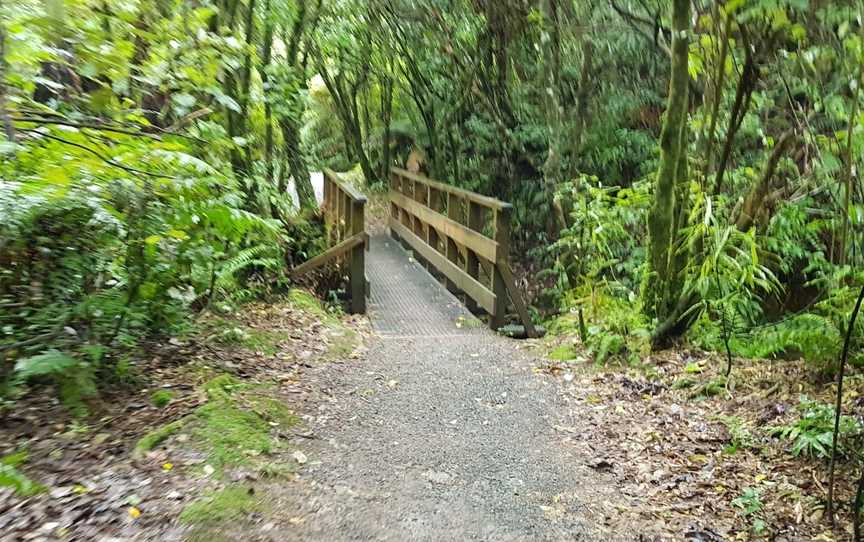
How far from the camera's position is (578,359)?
6266 millimetres

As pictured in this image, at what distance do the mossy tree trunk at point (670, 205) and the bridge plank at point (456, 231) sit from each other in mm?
1940

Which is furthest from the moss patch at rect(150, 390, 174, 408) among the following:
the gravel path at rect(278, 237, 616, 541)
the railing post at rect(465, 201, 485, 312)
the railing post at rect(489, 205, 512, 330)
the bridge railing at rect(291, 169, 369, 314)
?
the railing post at rect(465, 201, 485, 312)

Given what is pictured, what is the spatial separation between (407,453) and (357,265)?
13.1 feet

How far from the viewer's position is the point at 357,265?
7.92 metres

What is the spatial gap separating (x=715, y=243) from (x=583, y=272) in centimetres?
338

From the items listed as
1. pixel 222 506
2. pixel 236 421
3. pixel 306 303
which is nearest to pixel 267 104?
pixel 306 303

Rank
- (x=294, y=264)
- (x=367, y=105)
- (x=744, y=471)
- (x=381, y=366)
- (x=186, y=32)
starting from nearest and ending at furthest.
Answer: (x=744, y=471)
(x=186, y=32)
(x=381, y=366)
(x=294, y=264)
(x=367, y=105)

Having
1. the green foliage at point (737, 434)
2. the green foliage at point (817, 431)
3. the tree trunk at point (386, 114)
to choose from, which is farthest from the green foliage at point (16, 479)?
the tree trunk at point (386, 114)

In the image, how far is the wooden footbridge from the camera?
771cm

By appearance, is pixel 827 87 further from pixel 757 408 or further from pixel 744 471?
pixel 744 471

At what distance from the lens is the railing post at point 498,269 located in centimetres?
744

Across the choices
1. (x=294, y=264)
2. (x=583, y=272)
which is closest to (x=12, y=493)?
(x=294, y=264)

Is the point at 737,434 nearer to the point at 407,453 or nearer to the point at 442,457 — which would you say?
the point at 442,457

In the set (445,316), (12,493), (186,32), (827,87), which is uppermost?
(186,32)
